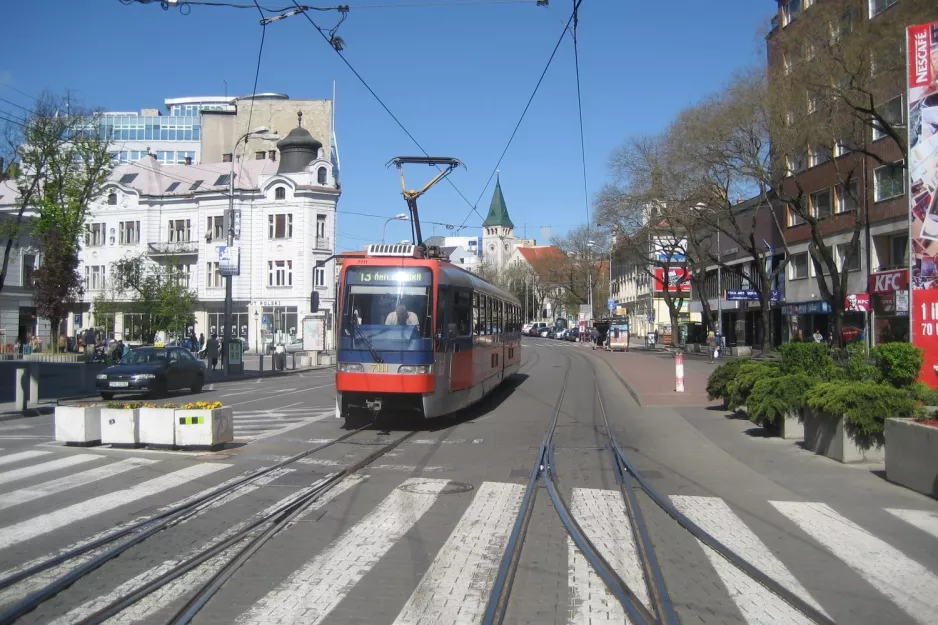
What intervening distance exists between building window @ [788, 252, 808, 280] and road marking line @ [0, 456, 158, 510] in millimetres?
44005

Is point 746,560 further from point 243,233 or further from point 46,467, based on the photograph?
point 243,233

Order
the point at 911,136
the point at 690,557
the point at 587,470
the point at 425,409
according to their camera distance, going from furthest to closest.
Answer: the point at 425,409 → the point at 911,136 → the point at 587,470 → the point at 690,557

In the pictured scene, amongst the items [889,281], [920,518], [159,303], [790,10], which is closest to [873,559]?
[920,518]

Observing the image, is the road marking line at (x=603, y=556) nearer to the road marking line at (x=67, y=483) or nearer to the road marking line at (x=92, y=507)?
the road marking line at (x=92, y=507)

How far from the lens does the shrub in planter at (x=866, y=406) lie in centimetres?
1075

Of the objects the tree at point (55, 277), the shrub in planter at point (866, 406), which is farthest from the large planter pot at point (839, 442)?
the tree at point (55, 277)

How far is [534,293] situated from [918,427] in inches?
4059

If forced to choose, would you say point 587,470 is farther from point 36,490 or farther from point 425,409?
point 36,490

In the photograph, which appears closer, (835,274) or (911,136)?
(911,136)

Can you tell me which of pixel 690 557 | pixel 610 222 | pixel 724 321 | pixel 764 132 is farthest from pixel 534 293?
pixel 690 557

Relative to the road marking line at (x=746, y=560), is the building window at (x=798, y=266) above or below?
above

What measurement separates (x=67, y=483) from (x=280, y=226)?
47.9m

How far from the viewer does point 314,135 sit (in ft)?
215

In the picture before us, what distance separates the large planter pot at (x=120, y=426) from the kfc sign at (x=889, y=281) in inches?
1280
